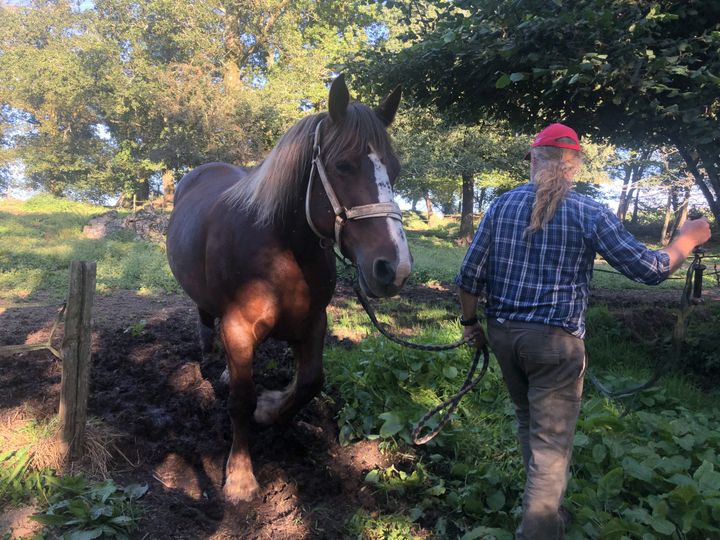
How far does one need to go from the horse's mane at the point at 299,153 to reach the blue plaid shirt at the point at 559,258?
0.75 m

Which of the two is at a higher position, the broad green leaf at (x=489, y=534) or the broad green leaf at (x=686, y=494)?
the broad green leaf at (x=686, y=494)

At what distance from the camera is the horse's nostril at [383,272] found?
209 centimetres

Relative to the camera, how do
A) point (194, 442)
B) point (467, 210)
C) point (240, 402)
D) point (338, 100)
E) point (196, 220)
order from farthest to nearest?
point (467, 210) → point (196, 220) → point (194, 442) → point (240, 402) → point (338, 100)

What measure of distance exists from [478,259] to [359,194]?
0.66 meters

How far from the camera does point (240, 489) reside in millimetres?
2828

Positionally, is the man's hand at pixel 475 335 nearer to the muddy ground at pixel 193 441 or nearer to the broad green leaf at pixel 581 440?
the broad green leaf at pixel 581 440

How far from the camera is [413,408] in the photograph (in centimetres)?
356

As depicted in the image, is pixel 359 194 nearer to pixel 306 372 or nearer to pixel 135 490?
pixel 306 372

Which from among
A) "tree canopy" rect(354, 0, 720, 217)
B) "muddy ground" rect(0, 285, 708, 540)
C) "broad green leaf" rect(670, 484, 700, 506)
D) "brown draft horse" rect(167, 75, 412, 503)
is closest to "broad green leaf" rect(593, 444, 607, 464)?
"broad green leaf" rect(670, 484, 700, 506)

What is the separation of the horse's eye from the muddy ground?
182 centimetres

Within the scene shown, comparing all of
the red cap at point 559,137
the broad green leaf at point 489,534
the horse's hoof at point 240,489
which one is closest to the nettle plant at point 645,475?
the broad green leaf at point 489,534

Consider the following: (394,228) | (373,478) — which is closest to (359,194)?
(394,228)

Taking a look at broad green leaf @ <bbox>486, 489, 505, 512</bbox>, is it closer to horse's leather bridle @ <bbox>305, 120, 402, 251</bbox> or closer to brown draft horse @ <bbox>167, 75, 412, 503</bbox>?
brown draft horse @ <bbox>167, 75, 412, 503</bbox>

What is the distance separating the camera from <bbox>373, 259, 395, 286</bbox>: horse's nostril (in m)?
2.09
